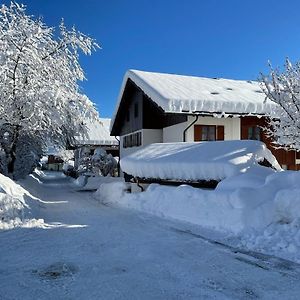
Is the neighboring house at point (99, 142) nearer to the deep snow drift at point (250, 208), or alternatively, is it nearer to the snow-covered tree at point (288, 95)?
the snow-covered tree at point (288, 95)

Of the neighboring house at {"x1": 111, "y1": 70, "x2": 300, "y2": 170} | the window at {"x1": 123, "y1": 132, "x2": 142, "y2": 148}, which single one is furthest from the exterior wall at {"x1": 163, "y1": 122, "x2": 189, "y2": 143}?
the window at {"x1": 123, "y1": 132, "x2": 142, "y2": 148}

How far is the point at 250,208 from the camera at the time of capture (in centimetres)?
750

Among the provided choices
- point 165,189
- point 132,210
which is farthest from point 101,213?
point 165,189

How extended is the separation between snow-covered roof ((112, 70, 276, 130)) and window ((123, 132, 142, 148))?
3170mm

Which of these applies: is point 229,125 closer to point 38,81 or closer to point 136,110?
Answer: point 136,110

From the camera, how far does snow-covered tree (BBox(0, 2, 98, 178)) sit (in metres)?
14.4

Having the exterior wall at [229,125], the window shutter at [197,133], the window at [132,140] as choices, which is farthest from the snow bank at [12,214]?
the window at [132,140]

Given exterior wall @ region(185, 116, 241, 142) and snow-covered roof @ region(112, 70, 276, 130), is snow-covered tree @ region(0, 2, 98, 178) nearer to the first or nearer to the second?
snow-covered roof @ region(112, 70, 276, 130)

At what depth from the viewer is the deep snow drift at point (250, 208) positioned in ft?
21.0

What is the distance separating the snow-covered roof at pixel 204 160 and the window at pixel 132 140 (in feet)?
26.7

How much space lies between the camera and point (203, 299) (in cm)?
394

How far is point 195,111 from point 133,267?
39.5ft

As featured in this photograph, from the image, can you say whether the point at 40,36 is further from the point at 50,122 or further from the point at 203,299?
the point at 203,299

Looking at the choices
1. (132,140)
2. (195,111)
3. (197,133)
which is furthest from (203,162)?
(132,140)
